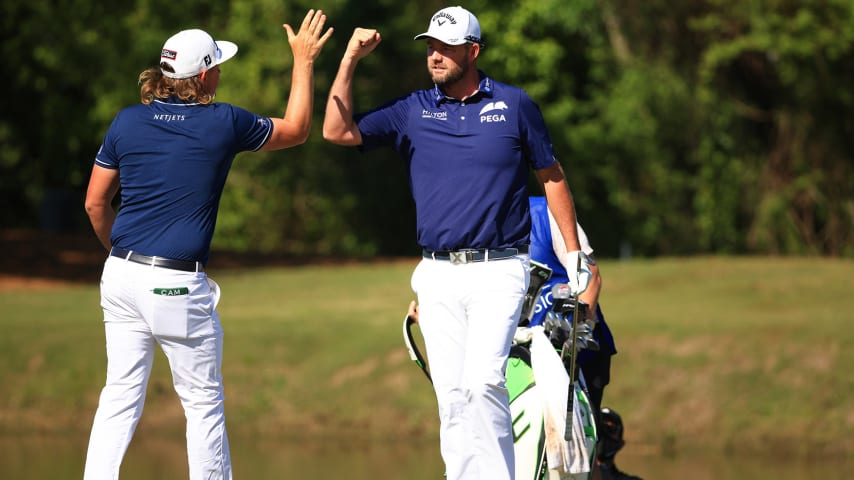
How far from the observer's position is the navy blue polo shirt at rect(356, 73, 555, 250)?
6.21 m

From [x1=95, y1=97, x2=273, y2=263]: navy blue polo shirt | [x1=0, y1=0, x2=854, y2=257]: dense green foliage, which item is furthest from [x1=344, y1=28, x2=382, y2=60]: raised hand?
[x1=0, y1=0, x2=854, y2=257]: dense green foliage

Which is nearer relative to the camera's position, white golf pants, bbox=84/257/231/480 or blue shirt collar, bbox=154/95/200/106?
white golf pants, bbox=84/257/231/480

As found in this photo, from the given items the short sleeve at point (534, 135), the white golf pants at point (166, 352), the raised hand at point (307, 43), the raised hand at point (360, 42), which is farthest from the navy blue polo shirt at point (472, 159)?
the white golf pants at point (166, 352)

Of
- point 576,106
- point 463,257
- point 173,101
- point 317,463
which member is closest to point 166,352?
point 173,101

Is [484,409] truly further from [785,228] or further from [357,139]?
[785,228]

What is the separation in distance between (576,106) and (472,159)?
27.4 m

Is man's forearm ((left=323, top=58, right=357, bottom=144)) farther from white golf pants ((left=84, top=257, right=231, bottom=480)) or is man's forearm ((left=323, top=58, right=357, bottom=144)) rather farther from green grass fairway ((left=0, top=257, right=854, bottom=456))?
green grass fairway ((left=0, top=257, right=854, bottom=456))

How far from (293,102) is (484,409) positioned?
5.16ft

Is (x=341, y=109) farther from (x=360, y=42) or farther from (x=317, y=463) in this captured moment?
(x=317, y=463)

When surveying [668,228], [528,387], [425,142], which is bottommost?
[668,228]

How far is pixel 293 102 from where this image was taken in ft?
20.4

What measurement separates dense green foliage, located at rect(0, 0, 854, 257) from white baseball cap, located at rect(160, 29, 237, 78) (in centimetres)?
2178

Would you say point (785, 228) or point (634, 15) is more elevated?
point (634, 15)

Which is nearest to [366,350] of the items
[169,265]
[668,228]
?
[169,265]
